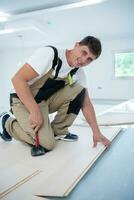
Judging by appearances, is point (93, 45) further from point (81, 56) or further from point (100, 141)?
point (100, 141)

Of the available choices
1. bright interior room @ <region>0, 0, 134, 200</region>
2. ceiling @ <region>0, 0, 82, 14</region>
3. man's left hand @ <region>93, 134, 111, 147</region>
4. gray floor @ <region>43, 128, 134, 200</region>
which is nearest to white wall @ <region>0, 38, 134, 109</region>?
ceiling @ <region>0, 0, 82, 14</region>

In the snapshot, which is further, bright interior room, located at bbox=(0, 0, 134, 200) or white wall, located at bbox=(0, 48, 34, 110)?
white wall, located at bbox=(0, 48, 34, 110)

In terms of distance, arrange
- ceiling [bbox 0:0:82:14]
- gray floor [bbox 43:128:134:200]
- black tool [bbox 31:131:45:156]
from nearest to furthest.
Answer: gray floor [bbox 43:128:134:200]
black tool [bbox 31:131:45:156]
ceiling [bbox 0:0:82:14]

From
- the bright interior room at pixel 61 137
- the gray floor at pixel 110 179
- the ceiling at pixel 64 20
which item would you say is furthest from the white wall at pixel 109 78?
the gray floor at pixel 110 179

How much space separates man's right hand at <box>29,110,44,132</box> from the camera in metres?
1.41

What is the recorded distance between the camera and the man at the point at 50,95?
1410 millimetres

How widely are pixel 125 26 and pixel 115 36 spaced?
929mm

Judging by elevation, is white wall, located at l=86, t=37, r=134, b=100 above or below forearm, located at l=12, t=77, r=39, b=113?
below

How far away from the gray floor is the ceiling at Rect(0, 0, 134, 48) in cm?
384

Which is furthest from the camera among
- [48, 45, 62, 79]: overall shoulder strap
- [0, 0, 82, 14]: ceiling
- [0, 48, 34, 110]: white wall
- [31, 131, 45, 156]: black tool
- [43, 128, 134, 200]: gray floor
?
[0, 48, 34, 110]: white wall

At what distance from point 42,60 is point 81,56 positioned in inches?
10.1

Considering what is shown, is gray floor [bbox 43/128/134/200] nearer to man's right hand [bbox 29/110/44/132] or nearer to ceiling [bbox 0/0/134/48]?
man's right hand [bbox 29/110/44/132]

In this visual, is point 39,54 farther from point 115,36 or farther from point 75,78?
point 115,36

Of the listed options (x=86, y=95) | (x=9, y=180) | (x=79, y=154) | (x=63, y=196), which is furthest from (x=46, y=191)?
(x=86, y=95)
